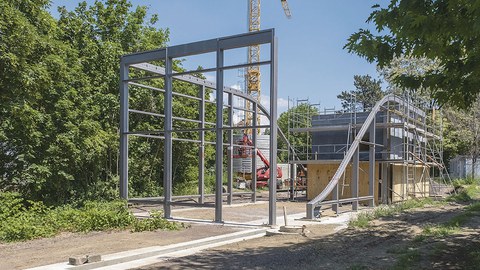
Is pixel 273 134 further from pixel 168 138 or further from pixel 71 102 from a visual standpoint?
pixel 71 102

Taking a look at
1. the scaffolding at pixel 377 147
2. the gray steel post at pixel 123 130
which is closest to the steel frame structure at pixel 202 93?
the gray steel post at pixel 123 130

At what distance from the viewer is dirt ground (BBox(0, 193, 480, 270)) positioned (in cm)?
951

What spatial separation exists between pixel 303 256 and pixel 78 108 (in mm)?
15167

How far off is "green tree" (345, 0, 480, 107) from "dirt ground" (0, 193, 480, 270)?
3365mm

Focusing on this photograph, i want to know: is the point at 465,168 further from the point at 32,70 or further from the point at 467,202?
the point at 32,70

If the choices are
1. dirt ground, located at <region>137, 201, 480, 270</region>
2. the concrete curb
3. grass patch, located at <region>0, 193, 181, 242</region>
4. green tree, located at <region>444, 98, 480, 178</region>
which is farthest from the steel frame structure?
green tree, located at <region>444, 98, 480, 178</region>

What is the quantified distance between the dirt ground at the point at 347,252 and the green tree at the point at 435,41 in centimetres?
323

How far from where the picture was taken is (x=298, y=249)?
37.5ft

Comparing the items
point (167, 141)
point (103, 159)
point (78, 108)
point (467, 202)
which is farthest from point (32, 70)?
point (467, 202)

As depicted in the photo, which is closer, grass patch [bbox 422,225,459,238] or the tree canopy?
grass patch [bbox 422,225,459,238]

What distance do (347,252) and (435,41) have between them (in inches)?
210

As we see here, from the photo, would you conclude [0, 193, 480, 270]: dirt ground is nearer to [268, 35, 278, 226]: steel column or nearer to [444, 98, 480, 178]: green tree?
[268, 35, 278, 226]: steel column


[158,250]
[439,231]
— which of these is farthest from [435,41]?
[439,231]

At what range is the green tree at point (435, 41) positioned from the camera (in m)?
7.03
